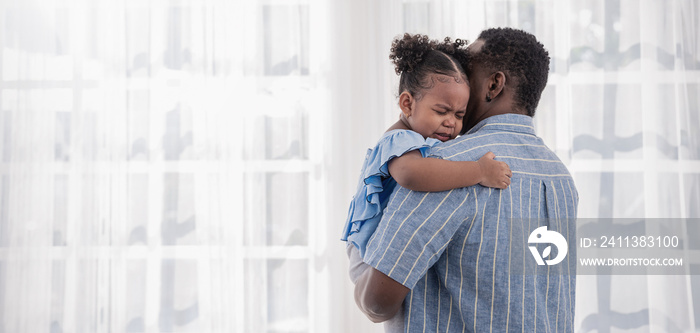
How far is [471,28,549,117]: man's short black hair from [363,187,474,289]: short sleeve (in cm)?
30

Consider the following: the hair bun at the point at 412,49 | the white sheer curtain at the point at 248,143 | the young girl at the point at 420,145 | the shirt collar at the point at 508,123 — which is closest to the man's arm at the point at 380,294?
the young girl at the point at 420,145

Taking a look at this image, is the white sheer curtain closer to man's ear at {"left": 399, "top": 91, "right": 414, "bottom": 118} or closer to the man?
man's ear at {"left": 399, "top": 91, "right": 414, "bottom": 118}

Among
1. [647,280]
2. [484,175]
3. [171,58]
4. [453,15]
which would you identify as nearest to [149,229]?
[171,58]

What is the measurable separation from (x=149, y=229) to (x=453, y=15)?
1.84m

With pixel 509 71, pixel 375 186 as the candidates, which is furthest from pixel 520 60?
pixel 375 186

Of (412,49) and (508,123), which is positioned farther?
(412,49)

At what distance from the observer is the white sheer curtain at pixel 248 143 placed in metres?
2.44

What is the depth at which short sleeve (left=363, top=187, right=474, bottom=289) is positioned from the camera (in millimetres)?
840

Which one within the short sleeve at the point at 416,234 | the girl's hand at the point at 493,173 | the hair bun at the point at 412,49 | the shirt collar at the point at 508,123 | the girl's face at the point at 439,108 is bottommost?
the short sleeve at the point at 416,234

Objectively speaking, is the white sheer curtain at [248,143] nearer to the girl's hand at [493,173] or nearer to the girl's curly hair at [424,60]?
the girl's curly hair at [424,60]

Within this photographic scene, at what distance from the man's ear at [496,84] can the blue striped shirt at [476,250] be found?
0.13 metres

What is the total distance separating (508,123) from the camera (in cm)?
98

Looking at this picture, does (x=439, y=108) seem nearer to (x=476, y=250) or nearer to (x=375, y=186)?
(x=375, y=186)

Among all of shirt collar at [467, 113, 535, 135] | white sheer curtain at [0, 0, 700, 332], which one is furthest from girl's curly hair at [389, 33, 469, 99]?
white sheer curtain at [0, 0, 700, 332]
